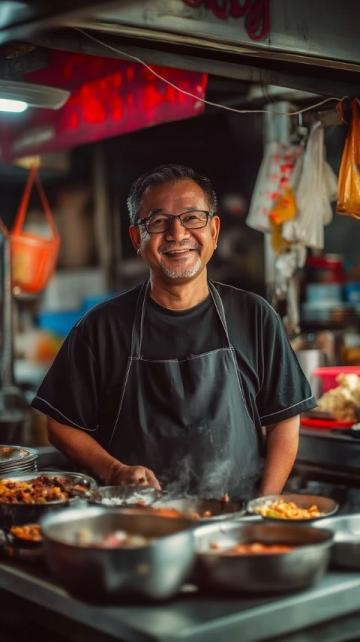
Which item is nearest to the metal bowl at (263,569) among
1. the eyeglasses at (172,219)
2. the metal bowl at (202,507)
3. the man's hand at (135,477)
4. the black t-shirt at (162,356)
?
the metal bowl at (202,507)

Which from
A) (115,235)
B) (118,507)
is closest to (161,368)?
(118,507)

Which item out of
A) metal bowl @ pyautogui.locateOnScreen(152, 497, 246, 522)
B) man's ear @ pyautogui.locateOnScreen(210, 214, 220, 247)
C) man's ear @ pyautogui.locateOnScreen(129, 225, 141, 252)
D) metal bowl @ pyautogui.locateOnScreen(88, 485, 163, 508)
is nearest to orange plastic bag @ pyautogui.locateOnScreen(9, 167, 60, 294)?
man's ear @ pyautogui.locateOnScreen(129, 225, 141, 252)

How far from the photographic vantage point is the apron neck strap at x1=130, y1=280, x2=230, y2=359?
3709 millimetres

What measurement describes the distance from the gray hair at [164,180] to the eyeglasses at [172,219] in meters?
0.07

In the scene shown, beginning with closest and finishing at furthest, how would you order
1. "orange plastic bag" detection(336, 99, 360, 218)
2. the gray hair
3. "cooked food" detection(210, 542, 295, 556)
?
"cooked food" detection(210, 542, 295, 556)
the gray hair
"orange plastic bag" detection(336, 99, 360, 218)

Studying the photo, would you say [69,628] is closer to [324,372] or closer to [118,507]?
[118,507]

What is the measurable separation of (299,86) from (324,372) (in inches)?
64.0

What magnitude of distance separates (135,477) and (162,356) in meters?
0.70

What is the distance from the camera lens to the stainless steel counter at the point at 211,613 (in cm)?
217

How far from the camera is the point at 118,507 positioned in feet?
9.33

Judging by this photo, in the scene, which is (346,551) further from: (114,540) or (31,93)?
(31,93)

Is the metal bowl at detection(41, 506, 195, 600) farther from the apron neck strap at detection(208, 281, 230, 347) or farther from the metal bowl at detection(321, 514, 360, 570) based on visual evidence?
the apron neck strap at detection(208, 281, 230, 347)

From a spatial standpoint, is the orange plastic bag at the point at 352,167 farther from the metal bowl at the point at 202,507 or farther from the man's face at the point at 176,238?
the metal bowl at the point at 202,507

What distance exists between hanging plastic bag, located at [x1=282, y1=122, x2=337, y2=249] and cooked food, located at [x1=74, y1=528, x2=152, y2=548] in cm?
295
